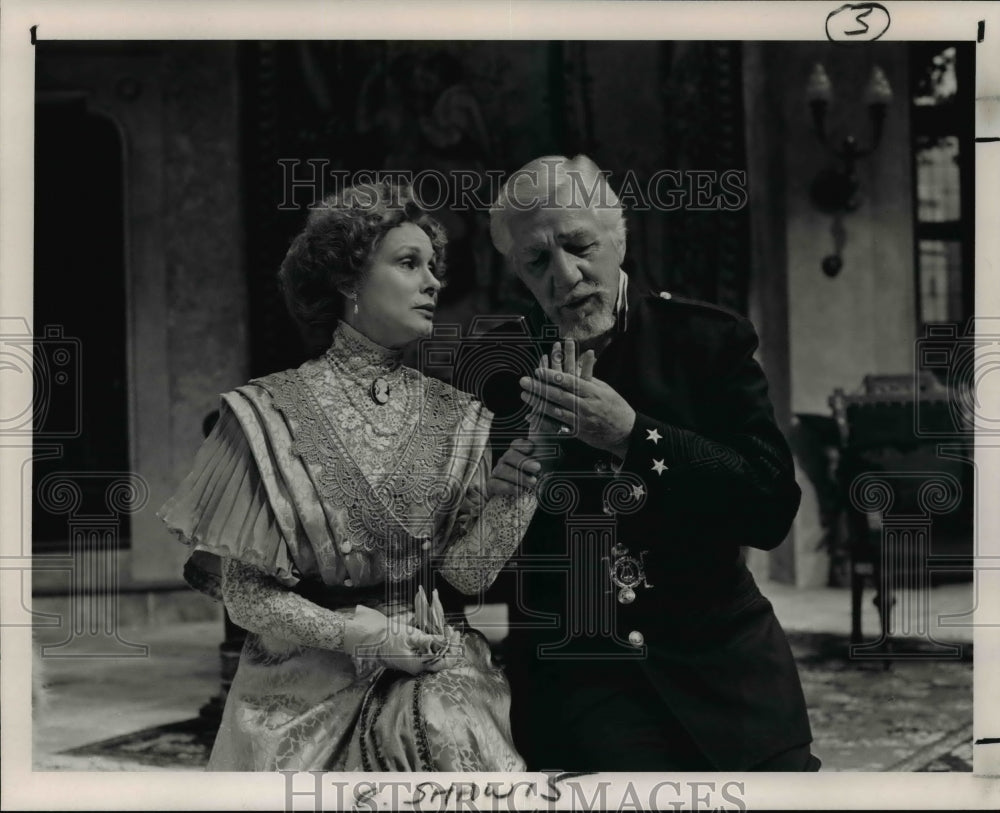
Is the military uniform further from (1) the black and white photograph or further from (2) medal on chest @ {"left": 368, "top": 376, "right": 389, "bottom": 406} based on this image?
(2) medal on chest @ {"left": 368, "top": 376, "right": 389, "bottom": 406}

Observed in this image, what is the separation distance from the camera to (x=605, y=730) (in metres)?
3.85

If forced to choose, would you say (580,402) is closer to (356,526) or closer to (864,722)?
(356,526)

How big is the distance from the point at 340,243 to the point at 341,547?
787 millimetres

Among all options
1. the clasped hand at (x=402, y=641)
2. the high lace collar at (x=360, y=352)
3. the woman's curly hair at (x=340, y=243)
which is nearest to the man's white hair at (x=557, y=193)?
the woman's curly hair at (x=340, y=243)

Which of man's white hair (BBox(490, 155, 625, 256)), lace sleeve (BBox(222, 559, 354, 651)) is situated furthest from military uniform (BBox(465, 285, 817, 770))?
lace sleeve (BBox(222, 559, 354, 651))

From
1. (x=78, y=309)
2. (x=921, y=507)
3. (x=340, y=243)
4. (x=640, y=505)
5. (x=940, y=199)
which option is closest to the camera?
(x=340, y=243)

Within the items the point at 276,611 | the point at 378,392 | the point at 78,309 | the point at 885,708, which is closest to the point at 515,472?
the point at 378,392

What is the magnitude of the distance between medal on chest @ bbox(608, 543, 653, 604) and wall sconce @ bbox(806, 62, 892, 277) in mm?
1966

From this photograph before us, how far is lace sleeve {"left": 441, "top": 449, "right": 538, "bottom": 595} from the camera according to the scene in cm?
377

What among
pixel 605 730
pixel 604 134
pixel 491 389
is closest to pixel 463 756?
pixel 605 730

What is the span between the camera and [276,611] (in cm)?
362

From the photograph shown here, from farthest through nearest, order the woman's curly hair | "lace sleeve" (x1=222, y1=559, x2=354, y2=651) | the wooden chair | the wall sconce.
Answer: the wall sconce, the wooden chair, the woman's curly hair, "lace sleeve" (x1=222, y1=559, x2=354, y2=651)

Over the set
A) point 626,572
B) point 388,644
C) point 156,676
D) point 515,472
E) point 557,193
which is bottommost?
point 156,676

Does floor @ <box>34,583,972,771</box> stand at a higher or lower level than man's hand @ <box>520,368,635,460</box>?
lower
